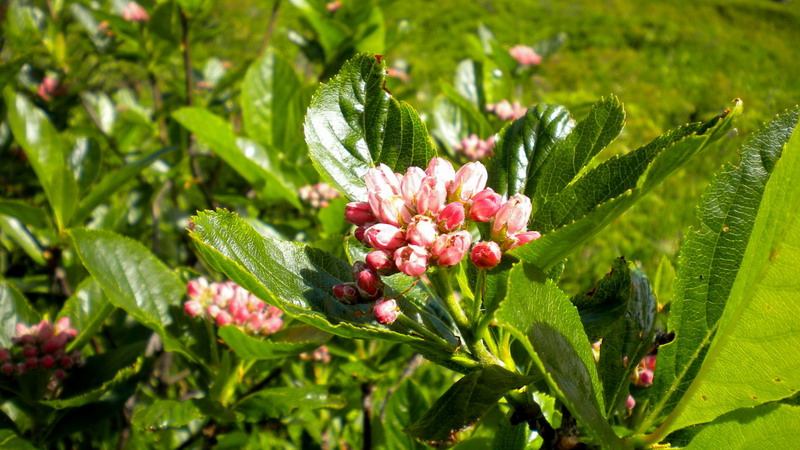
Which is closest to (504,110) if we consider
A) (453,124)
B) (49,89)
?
(453,124)

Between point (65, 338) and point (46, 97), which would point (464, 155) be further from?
point (46, 97)

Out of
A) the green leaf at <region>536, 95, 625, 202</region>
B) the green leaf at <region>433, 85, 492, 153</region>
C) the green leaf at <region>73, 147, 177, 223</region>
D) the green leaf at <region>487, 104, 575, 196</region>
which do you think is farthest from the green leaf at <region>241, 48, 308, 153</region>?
the green leaf at <region>536, 95, 625, 202</region>

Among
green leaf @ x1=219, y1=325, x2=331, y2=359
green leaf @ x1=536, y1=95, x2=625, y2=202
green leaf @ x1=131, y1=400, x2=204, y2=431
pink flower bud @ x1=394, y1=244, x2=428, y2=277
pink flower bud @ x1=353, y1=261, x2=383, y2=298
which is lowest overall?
green leaf @ x1=131, y1=400, x2=204, y2=431

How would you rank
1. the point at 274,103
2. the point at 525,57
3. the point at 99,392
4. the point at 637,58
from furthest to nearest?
the point at 637,58 < the point at 525,57 < the point at 274,103 < the point at 99,392

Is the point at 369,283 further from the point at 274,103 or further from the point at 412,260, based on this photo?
the point at 274,103

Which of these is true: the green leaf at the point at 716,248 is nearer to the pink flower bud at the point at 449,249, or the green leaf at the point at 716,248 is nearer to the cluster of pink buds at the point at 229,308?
the pink flower bud at the point at 449,249

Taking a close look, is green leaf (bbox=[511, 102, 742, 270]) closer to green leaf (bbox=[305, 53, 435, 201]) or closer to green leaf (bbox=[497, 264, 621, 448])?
green leaf (bbox=[497, 264, 621, 448])

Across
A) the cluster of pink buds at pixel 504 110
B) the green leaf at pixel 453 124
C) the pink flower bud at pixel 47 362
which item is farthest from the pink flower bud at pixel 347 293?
the cluster of pink buds at pixel 504 110
